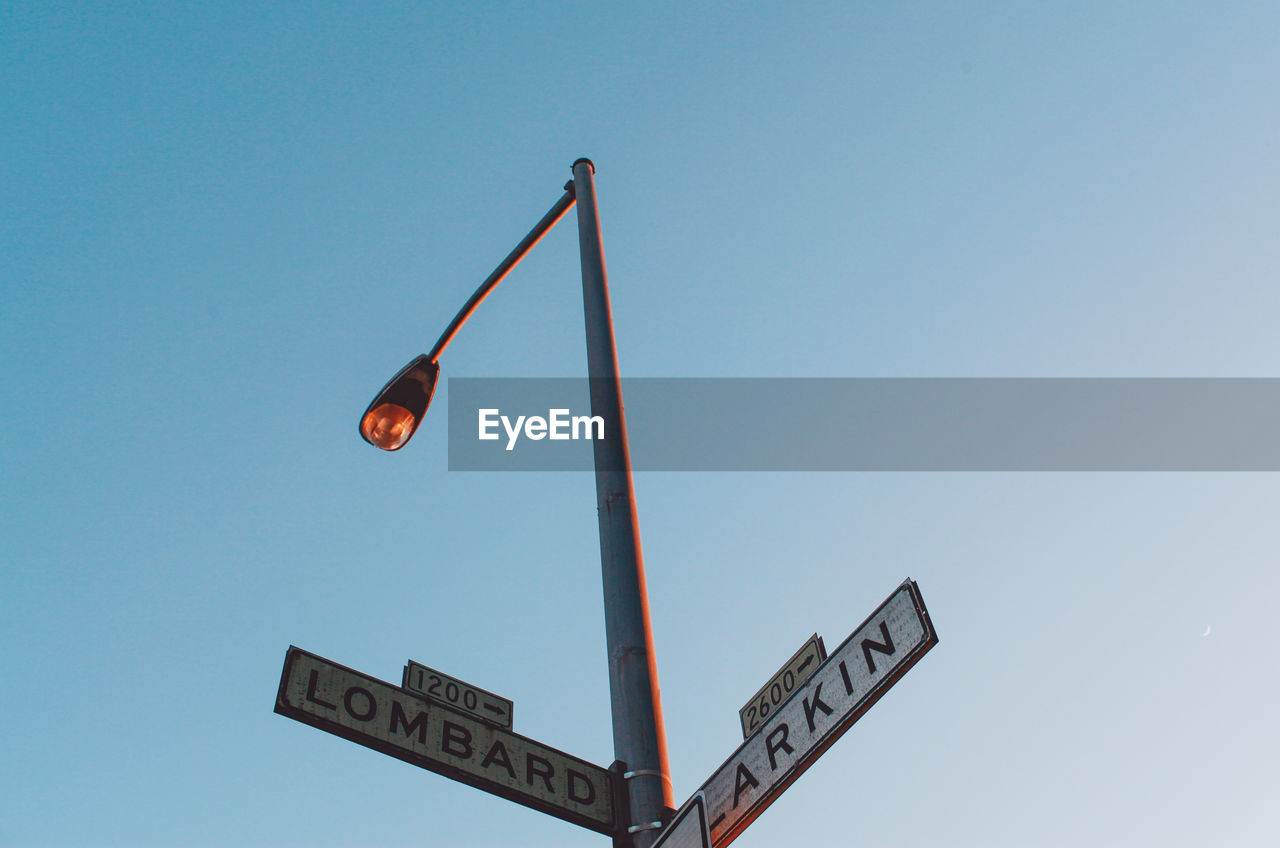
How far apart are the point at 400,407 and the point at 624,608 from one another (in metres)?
2.31

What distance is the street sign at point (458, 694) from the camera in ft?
14.9

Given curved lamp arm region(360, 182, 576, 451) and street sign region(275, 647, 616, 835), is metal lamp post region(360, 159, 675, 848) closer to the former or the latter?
curved lamp arm region(360, 182, 576, 451)

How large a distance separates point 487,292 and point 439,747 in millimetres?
3076

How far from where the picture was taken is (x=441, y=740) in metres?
4.36

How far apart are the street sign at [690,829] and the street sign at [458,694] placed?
1.15m

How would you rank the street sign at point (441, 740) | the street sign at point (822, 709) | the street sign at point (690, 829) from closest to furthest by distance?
the street sign at point (690, 829)
the street sign at point (822, 709)
the street sign at point (441, 740)

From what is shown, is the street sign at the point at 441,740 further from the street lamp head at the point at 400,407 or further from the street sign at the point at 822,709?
the street lamp head at the point at 400,407

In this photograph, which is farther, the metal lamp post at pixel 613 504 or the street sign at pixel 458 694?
the street sign at pixel 458 694

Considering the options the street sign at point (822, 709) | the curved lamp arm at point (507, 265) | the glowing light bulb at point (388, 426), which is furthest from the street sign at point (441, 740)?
the curved lamp arm at point (507, 265)

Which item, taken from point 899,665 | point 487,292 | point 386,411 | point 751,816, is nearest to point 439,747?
point 751,816

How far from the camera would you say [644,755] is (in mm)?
4262

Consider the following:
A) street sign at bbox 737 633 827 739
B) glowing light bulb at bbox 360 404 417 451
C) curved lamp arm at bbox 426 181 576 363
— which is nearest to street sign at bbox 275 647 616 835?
street sign at bbox 737 633 827 739

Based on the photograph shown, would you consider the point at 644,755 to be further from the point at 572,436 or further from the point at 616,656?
the point at 572,436

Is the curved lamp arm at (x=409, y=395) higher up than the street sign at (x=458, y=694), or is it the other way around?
the curved lamp arm at (x=409, y=395)
